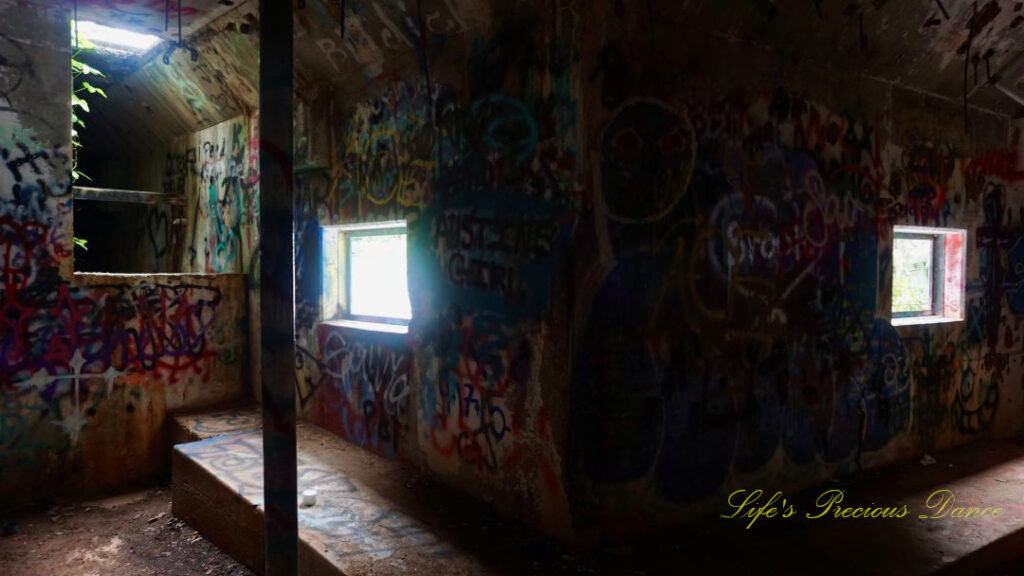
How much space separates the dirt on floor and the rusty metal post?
116 inches

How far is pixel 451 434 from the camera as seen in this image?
A: 4.41 metres

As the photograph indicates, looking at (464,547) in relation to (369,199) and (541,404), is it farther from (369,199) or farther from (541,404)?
(369,199)

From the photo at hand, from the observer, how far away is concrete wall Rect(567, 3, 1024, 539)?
362cm

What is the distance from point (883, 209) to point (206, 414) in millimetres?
6631

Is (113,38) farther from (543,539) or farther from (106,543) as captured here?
(543,539)

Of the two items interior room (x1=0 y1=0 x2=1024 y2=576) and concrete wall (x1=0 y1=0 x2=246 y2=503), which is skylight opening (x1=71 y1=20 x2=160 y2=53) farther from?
concrete wall (x1=0 y1=0 x2=246 y2=503)

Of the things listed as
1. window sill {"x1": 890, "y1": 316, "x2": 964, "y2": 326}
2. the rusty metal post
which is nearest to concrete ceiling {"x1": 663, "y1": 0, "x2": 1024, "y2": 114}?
window sill {"x1": 890, "y1": 316, "x2": 964, "y2": 326}

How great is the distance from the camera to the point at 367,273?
219 inches

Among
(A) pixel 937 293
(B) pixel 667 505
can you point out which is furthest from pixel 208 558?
(A) pixel 937 293

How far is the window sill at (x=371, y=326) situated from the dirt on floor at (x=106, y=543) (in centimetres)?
194

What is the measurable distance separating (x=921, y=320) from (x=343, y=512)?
5246mm

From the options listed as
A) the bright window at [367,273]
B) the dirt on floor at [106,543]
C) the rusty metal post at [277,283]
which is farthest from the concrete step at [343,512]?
the rusty metal post at [277,283]

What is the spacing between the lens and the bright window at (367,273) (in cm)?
518

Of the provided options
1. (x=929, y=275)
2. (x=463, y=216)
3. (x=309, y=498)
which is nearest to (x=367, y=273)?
(x=463, y=216)
